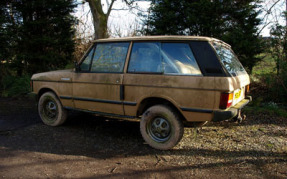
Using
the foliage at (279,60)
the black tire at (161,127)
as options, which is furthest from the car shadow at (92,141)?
the foliage at (279,60)

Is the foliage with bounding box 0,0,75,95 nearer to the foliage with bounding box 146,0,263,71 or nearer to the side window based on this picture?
the foliage with bounding box 146,0,263,71

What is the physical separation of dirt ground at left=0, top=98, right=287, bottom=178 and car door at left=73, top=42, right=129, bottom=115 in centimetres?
65

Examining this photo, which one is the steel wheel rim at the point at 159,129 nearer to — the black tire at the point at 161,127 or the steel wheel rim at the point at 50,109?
the black tire at the point at 161,127

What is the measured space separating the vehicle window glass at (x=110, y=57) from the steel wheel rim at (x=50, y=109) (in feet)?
4.57

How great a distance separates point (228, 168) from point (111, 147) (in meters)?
1.90

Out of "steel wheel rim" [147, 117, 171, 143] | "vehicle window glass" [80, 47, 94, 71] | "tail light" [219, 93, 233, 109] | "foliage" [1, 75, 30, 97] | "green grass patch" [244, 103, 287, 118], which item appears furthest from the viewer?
"foliage" [1, 75, 30, 97]

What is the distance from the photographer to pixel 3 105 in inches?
287

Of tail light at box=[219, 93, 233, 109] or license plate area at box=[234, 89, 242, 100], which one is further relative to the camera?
license plate area at box=[234, 89, 242, 100]

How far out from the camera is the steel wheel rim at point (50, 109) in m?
5.10

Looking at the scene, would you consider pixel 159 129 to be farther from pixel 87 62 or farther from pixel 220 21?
pixel 220 21

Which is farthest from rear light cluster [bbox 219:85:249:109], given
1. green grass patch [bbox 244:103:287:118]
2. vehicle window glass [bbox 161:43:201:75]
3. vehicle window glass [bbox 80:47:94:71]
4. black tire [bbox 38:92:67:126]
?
black tire [bbox 38:92:67:126]

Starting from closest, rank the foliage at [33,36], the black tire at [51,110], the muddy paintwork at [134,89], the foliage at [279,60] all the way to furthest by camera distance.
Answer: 1. the muddy paintwork at [134,89]
2. the black tire at [51,110]
3. the foliage at [279,60]
4. the foliage at [33,36]

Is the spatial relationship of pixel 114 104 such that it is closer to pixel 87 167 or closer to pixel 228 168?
pixel 87 167

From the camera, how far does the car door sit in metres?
4.16
